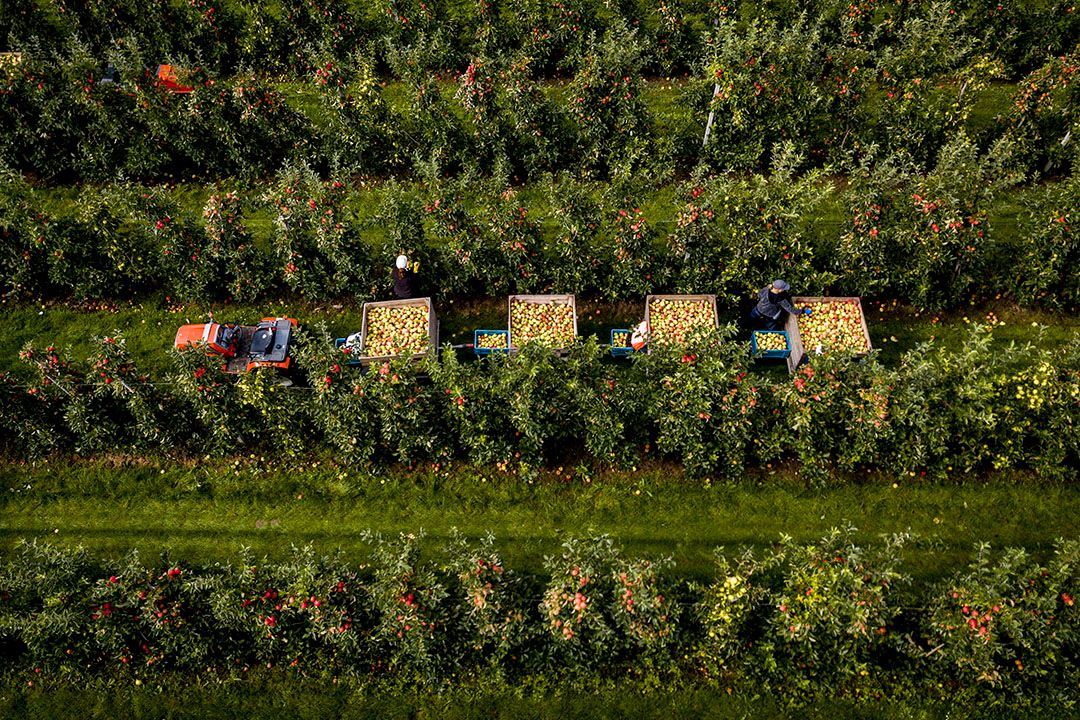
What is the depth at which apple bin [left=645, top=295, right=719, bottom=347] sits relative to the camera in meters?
17.5

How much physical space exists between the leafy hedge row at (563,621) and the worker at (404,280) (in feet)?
21.4

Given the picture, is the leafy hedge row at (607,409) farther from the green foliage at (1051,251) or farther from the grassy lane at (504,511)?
the green foliage at (1051,251)

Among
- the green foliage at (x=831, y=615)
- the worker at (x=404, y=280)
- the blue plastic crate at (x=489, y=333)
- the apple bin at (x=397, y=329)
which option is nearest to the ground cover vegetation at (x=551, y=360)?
the green foliage at (x=831, y=615)

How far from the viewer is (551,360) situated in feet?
49.8

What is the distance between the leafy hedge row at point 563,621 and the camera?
40.7ft


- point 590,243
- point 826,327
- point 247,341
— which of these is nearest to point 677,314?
point 590,243

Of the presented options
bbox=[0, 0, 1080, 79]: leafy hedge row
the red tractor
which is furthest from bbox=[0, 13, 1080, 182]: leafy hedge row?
the red tractor

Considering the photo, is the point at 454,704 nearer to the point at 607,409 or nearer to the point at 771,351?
the point at 607,409

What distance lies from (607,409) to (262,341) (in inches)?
330

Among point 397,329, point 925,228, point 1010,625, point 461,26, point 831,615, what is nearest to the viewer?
point 1010,625

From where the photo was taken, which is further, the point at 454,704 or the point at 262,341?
the point at 262,341

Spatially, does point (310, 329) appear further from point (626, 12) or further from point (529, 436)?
point (626, 12)

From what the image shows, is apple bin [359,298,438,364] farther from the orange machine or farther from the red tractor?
the orange machine

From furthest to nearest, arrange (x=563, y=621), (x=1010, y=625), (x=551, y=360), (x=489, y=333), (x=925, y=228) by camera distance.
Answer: (x=489, y=333)
(x=925, y=228)
(x=551, y=360)
(x=563, y=621)
(x=1010, y=625)
